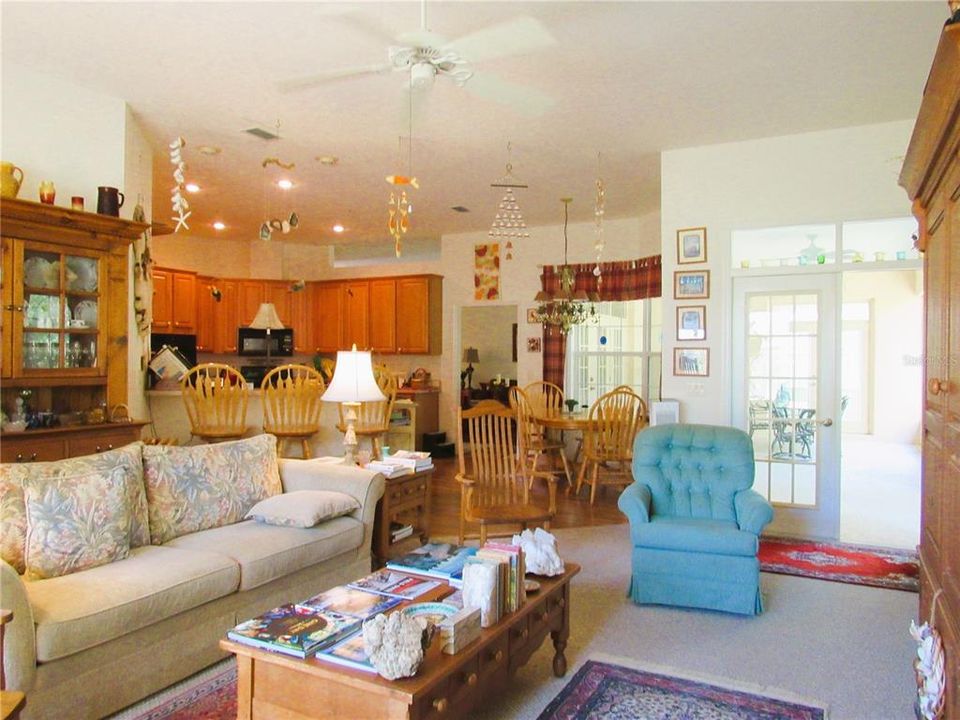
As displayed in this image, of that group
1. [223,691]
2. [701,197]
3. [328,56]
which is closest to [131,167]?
[328,56]

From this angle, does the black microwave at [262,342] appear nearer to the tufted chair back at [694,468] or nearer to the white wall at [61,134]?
the white wall at [61,134]

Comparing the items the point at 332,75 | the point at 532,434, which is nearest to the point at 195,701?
the point at 332,75

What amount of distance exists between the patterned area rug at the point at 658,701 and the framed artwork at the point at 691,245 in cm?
331

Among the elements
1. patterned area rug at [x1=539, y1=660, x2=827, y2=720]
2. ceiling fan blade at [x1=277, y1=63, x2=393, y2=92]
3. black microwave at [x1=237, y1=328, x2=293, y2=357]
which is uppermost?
ceiling fan blade at [x1=277, y1=63, x2=393, y2=92]

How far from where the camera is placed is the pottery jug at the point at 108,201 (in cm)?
409

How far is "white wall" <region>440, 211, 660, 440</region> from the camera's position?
7.49 metres

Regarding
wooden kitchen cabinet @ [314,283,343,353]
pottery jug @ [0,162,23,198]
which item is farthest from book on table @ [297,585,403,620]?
wooden kitchen cabinet @ [314,283,343,353]

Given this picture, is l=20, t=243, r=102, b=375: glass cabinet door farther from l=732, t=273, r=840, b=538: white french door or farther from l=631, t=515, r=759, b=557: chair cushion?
l=732, t=273, r=840, b=538: white french door

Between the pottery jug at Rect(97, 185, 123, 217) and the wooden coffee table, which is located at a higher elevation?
the pottery jug at Rect(97, 185, 123, 217)

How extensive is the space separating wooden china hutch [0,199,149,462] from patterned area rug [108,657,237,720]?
6.30ft

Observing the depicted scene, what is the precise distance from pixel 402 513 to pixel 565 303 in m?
3.69

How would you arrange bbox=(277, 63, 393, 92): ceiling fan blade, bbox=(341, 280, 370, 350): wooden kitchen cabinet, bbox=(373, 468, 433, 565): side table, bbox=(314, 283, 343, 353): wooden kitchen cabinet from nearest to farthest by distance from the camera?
bbox=(277, 63, 393, 92): ceiling fan blade, bbox=(373, 468, 433, 565): side table, bbox=(341, 280, 370, 350): wooden kitchen cabinet, bbox=(314, 283, 343, 353): wooden kitchen cabinet

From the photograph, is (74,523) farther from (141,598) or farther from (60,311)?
(60,311)

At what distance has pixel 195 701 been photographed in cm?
240
